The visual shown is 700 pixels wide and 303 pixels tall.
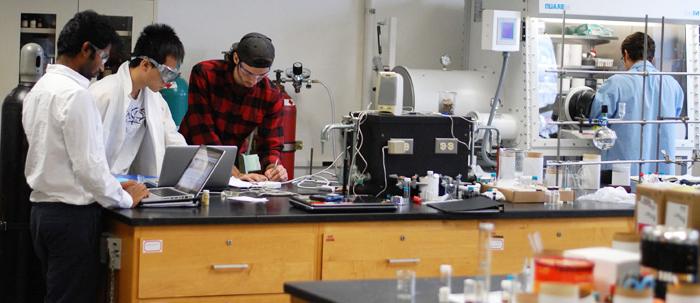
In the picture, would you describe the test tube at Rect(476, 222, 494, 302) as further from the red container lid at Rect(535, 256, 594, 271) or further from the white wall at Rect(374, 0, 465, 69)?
the white wall at Rect(374, 0, 465, 69)

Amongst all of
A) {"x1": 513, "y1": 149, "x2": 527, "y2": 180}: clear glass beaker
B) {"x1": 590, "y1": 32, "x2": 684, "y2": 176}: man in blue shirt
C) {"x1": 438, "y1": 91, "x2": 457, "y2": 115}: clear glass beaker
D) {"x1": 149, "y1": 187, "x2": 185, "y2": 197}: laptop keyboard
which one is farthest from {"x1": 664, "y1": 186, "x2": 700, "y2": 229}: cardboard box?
{"x1": 590, "y1": 32, "x2": 684, "y2": 176}: man in blue shirt

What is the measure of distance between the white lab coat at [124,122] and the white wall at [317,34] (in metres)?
1.98

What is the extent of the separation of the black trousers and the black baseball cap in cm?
130

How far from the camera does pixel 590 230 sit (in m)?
4.01

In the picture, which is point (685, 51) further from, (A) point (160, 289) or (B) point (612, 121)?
(A) point (160, 289)

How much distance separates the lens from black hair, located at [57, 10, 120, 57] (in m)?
3.41

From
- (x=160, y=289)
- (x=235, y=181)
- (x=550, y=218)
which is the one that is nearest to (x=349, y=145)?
(x=235, y=181)

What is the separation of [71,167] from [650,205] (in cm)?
203

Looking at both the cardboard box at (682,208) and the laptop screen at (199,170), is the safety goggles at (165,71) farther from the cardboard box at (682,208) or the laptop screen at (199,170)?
the cardboard box at (682,208)

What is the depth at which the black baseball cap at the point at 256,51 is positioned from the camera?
446cm

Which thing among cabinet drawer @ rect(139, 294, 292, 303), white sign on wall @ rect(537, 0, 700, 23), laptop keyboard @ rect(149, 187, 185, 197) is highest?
white sign on wall @ rect(537, 0, 700, 23)

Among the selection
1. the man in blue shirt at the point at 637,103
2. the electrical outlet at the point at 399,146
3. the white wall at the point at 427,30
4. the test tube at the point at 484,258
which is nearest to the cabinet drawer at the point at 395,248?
the electrical outlet at the point at 399,146

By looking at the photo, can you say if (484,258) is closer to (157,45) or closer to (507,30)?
(157,45)

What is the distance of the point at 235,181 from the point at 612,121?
200 cm
